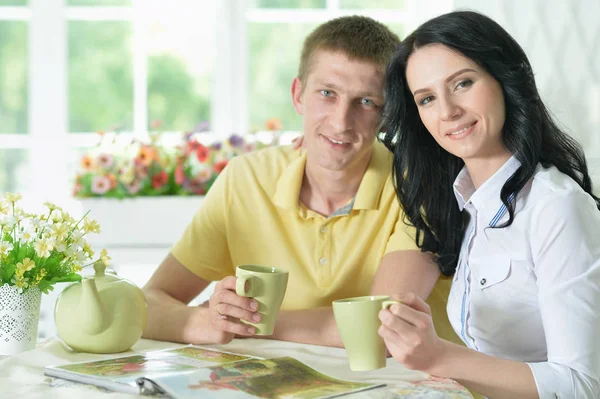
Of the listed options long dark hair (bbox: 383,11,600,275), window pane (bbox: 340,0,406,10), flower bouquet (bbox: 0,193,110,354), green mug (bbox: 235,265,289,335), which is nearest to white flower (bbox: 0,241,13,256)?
flower bouquet (bbox: 0,193,110,354)

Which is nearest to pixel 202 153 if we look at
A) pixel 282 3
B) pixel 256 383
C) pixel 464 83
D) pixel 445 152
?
pixel 282 3

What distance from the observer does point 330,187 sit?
70.0 inches

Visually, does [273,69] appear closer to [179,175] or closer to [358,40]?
[179,175]

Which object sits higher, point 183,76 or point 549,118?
point 183,76

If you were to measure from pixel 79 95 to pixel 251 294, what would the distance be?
2.82 m

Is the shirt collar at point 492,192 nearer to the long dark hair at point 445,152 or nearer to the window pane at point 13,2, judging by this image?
the long dark hair at point 445,152

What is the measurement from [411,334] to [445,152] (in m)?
0.59

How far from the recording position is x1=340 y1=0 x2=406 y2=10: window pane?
3.86 metres

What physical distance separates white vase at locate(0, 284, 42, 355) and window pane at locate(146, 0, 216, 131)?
245 centimetres

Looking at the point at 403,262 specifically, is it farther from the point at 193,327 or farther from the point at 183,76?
the point at 183,76

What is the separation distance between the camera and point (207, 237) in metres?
1.81

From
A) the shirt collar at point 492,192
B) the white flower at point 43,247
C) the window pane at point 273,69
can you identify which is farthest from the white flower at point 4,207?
the window pane at point 273,69

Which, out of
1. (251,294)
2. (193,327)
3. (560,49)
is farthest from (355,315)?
(560,49)

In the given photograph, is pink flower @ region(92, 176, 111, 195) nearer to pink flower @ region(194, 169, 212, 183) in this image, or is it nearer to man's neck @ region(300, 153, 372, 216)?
pink flower @ region(194, 169, 212, 183)
